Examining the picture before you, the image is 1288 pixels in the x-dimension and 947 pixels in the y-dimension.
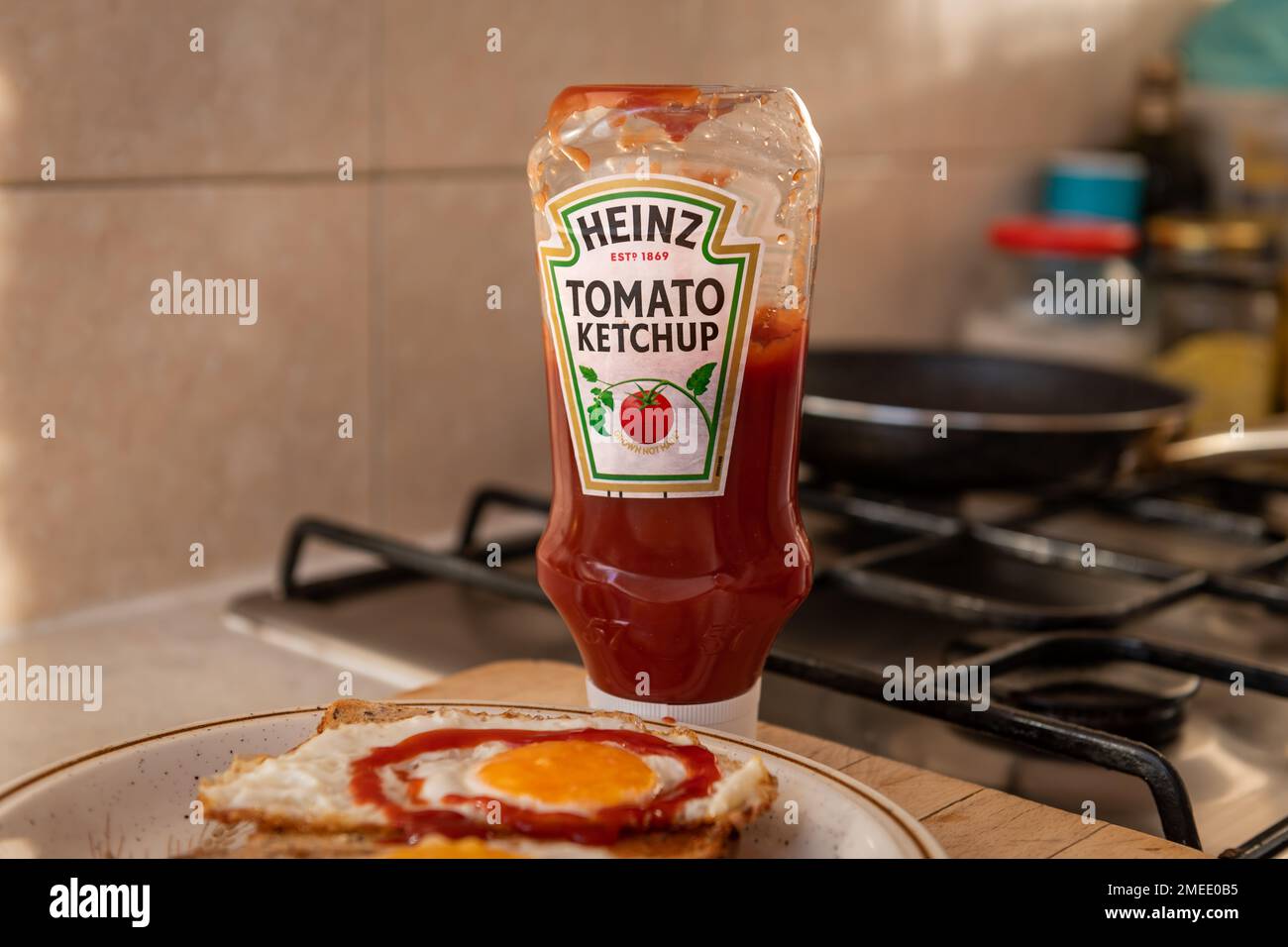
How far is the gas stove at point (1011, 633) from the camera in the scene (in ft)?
2.27

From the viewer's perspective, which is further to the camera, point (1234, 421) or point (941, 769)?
point (1234, 421)

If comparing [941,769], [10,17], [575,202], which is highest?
[10,17]

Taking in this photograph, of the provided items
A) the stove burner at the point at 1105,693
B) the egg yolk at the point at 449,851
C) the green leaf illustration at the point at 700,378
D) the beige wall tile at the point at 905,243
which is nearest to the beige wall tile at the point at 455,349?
the beige wall tile at the point at 905,243

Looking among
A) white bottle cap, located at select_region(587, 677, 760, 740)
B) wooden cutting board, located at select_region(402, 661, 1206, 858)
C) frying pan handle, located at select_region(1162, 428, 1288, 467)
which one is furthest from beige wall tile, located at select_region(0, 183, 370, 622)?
frying pan handle, located at select_region(1162, 428, 1288, 467)

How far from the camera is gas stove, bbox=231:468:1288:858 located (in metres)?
0.69

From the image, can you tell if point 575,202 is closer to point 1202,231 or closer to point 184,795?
point 184,795

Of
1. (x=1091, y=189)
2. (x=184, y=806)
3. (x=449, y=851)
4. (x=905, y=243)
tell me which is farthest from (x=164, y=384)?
(x=1091, y=189)

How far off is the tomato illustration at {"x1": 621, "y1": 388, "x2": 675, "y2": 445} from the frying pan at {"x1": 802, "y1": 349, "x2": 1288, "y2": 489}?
1.53 ft

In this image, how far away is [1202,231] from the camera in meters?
1.63

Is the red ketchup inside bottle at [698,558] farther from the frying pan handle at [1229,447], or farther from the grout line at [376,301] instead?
the frying pan handle at [1229,447]

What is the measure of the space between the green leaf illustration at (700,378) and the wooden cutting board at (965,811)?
0.18 m

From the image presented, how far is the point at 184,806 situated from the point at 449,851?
5.4 inches

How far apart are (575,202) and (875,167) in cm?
97
